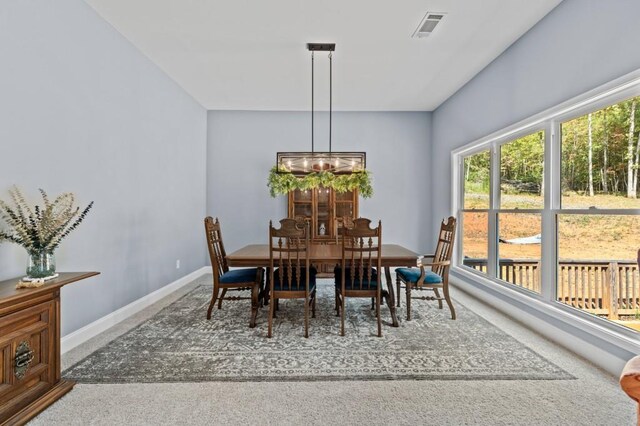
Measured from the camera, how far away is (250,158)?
5703 mm

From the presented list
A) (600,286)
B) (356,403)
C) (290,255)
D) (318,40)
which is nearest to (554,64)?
(600,286)

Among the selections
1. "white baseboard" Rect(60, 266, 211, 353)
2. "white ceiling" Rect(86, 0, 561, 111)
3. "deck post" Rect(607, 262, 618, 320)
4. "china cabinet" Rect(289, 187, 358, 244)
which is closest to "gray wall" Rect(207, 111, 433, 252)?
"china cabinet" Rect(289, 187, 358, 244)

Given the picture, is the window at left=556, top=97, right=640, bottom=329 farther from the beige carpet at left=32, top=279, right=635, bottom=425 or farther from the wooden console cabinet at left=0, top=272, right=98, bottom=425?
the wooden console cabinet at left=0, top=272, right=98, bottom=425

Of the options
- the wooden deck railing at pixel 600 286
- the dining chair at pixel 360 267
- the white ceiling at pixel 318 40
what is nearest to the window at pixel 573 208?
the wooden deck railing at pixel 600 286

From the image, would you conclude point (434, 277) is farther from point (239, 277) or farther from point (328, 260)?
point (239, 277)

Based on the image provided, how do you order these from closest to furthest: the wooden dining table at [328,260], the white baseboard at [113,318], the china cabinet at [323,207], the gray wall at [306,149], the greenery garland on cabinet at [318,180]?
the white baseboard at [113,318] → the wooden dining table at [328,260] → the greenery garland on cabinet at [318,180] → the china cabinet at [323,207] → the gray wall at [306,149]

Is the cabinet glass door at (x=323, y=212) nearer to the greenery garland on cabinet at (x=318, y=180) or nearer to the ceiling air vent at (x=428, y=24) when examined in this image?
the greenery garland on cabinet at (x=318, y=180)

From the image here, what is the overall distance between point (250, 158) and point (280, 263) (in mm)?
3255

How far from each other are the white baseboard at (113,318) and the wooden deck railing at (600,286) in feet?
13.9

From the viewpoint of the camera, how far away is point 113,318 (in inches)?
124

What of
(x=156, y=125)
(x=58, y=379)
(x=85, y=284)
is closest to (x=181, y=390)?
(x=58, y=379)

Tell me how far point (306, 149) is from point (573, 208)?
397 cm

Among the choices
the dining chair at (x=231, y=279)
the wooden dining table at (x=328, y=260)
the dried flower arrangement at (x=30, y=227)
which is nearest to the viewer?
the dried flower arrangement at (x=30, y=227)

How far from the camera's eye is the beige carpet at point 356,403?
1.82 m
